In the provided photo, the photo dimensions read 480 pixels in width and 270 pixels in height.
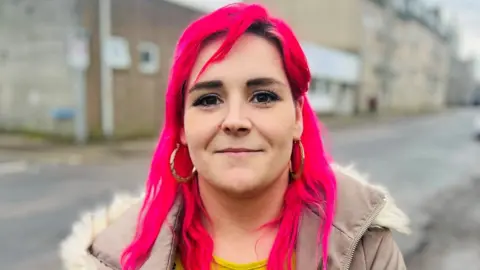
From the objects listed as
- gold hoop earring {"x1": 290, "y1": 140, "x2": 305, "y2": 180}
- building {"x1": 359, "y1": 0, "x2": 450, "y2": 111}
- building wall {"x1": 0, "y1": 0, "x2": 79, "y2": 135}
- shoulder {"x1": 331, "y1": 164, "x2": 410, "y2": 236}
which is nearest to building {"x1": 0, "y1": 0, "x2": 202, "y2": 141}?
building wall {"x1": 0, "y1": 0, "x2": 79, "y2": 135}

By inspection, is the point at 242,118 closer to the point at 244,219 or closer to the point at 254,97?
the point at 254,97

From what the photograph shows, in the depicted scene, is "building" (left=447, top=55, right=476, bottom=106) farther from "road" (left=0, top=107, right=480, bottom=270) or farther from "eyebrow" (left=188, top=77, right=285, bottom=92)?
"eyebrow" (left=188, top=77, right=285, bottom=92)

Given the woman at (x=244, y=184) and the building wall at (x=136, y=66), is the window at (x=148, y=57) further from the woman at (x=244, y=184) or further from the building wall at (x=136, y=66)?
the woman at (x=244, y=184)

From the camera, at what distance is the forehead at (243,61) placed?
54.5 inches

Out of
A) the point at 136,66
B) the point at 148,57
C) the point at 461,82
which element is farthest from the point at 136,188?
the point at 461,82

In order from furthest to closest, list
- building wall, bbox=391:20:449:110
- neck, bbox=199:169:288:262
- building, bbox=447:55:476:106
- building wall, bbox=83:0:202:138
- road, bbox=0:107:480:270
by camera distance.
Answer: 1. building, bbox=447:55:476:106
2. building wall, bbox=391:20:449:110
3. building wall, bbox=83:0:202:138
4. road, bbox=0:107:480:270
5. neck, bbox=199:169:288:262

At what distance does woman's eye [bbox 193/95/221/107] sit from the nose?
0.18 ft

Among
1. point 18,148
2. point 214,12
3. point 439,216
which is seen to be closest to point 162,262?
point 214,12

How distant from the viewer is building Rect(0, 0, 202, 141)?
14367mm

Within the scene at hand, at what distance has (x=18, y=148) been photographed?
1298 centimetres

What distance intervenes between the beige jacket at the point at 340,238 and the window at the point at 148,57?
1530 cm

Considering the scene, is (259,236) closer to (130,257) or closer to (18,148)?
(130,257)

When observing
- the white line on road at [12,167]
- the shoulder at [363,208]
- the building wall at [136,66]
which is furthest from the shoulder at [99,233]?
the building wall at [136,66]

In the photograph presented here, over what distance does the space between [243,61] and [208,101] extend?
147 millimetres
